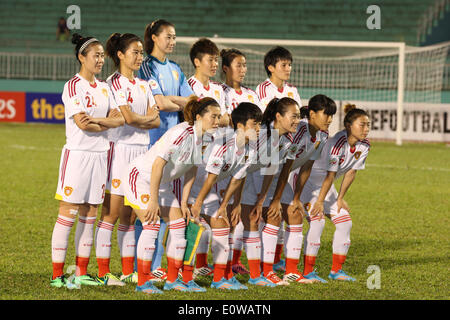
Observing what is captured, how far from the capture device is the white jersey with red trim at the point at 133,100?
557cm

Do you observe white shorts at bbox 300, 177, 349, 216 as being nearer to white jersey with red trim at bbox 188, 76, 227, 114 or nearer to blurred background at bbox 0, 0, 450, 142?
white jersey with red trim at bbox 188, 76, 227, 114

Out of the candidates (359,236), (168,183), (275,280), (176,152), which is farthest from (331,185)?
(359,236)

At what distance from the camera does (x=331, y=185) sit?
19.6ft

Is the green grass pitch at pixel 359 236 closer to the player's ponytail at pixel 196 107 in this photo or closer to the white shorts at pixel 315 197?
the white shorts at pixel 315 197

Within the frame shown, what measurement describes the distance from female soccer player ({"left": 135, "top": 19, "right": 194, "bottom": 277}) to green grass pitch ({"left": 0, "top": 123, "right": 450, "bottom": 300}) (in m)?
0.95

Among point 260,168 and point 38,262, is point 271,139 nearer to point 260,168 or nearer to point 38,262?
point 260,168

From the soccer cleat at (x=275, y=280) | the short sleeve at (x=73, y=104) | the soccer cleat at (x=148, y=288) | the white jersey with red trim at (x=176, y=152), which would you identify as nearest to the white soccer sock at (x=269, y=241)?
the soccer cleat at (x=275, y=280)

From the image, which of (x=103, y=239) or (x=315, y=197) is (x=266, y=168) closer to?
(x=315, y=197)

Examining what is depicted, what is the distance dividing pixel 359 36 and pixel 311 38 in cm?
154

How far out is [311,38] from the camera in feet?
83.0

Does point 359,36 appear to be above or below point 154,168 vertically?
above

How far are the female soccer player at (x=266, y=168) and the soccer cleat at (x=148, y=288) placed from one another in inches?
33.1

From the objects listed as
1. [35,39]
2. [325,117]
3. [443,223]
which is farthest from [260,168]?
[35,39]

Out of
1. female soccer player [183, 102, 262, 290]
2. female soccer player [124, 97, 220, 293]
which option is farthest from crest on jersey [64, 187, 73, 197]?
female soccer player [183, 102, 262, 290]
